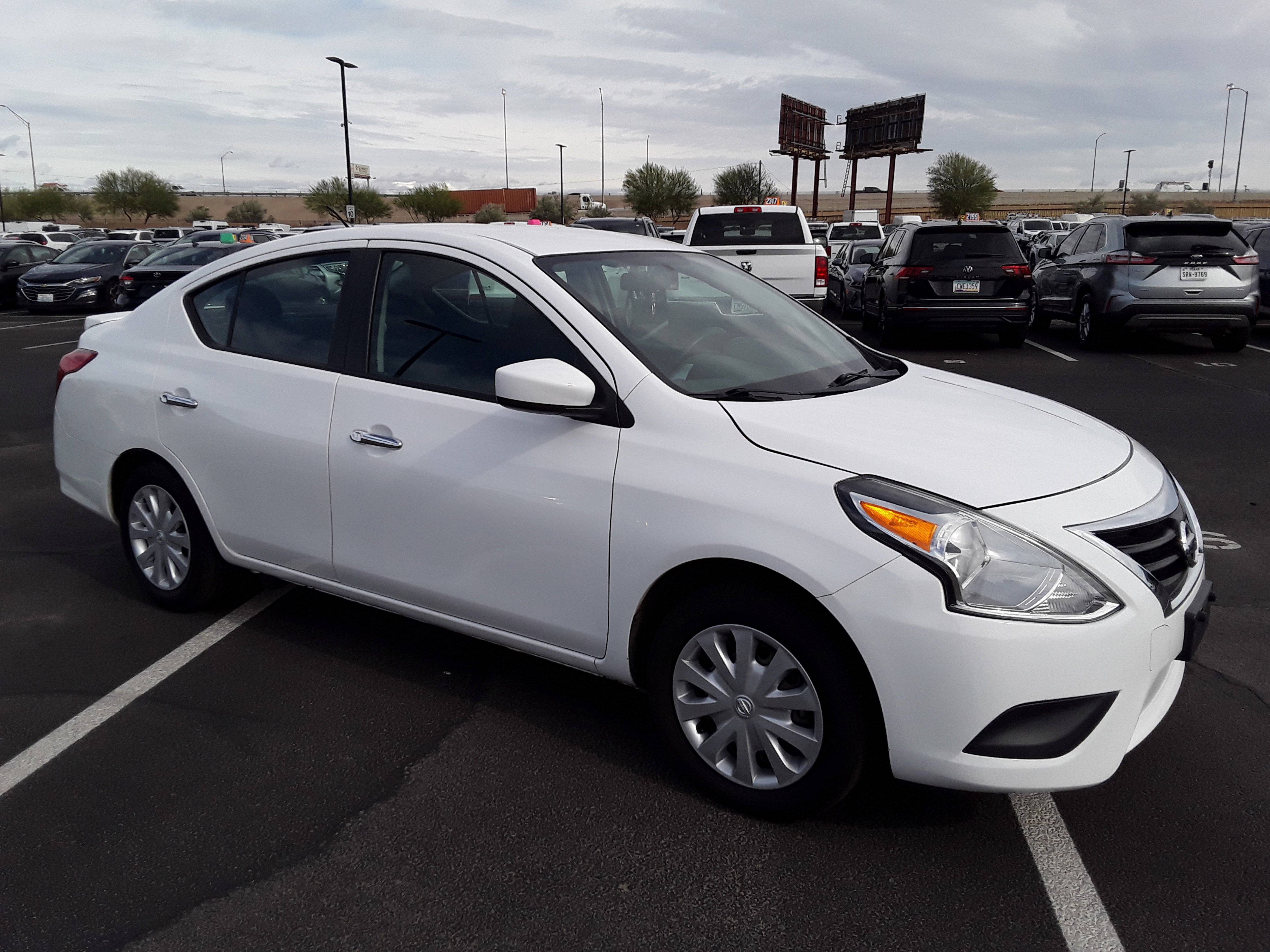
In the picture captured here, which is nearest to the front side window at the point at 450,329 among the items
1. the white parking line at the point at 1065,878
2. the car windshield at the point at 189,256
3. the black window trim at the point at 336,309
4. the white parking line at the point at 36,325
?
the black window trim at the point at 336,309

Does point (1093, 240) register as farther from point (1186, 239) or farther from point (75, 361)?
point (75, 361)

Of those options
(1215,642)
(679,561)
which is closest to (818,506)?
(679,561)

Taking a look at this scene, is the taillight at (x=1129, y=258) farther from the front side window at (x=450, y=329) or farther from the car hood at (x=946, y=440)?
the front side window at (x=450, y=329)

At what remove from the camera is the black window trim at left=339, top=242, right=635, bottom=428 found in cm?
315

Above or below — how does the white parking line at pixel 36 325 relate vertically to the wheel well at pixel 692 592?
below

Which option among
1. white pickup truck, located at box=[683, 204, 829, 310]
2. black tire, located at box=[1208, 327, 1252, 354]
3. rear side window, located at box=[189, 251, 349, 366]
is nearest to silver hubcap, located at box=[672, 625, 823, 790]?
rear side window, located at box=[189, 251, 349, 366]

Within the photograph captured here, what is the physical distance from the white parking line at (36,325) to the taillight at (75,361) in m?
16.5

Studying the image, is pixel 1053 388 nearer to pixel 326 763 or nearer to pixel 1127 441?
pixel 1127 441

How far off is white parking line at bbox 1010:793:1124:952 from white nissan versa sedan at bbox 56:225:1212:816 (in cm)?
31

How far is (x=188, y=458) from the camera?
4227mm

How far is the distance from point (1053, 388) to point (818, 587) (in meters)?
9.58

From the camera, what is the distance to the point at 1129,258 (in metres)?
12.9

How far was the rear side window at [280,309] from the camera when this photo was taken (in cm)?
395

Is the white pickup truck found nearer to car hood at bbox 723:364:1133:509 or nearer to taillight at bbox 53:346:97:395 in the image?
taillight at bbox 53:346:97:395
